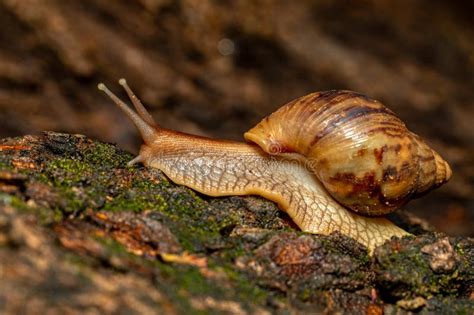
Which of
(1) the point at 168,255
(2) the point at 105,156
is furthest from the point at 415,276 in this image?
(2) the point at 105,156

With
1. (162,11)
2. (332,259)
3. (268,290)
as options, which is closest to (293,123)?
(332,259)

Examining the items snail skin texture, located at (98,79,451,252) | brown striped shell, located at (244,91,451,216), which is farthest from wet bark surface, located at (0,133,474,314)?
brown striped shell, located at (244,91,451,216)

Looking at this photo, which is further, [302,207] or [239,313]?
[302,207]

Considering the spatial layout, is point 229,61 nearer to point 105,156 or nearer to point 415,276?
point 105,156

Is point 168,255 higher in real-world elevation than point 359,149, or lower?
lower

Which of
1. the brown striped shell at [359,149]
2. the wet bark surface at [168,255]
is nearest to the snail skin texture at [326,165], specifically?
the brown striped shell at [359,149]

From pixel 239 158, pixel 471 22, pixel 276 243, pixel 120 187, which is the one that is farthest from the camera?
pixel 471 22

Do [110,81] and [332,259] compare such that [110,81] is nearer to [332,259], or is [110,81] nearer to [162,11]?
[162,11]
